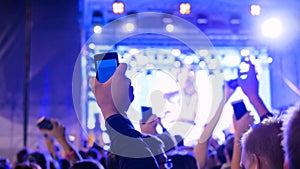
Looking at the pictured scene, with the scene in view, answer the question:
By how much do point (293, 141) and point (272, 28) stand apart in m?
8.48

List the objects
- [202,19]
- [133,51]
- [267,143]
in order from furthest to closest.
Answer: [133,51] → [202,19] → [267,143]

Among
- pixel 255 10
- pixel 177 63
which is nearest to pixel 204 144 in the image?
pixel 255 10

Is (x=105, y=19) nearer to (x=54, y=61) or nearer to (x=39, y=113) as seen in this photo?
(x=54, y=61)

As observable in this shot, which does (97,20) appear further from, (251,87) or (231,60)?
(251,87)

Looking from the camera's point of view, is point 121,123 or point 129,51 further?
point 129,51

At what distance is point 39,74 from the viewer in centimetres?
781

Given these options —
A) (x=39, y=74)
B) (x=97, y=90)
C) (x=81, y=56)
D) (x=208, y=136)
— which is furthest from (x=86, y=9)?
(x=97, y=90)

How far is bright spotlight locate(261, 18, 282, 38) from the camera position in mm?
8945

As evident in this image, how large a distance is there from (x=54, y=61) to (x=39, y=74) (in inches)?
12.1

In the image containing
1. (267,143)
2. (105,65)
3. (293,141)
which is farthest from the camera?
(105,65)

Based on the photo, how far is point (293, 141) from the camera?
91 centimetres

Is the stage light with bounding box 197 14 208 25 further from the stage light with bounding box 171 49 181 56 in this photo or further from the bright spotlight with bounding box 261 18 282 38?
the bright spotlight with bounding box 261 18 282 38

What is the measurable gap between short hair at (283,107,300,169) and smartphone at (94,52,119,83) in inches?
24.7

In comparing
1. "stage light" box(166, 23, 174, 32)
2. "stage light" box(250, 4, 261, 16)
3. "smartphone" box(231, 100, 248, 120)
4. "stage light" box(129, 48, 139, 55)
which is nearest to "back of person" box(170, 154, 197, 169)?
"smartphone" box(231, 100, 248, 120)
